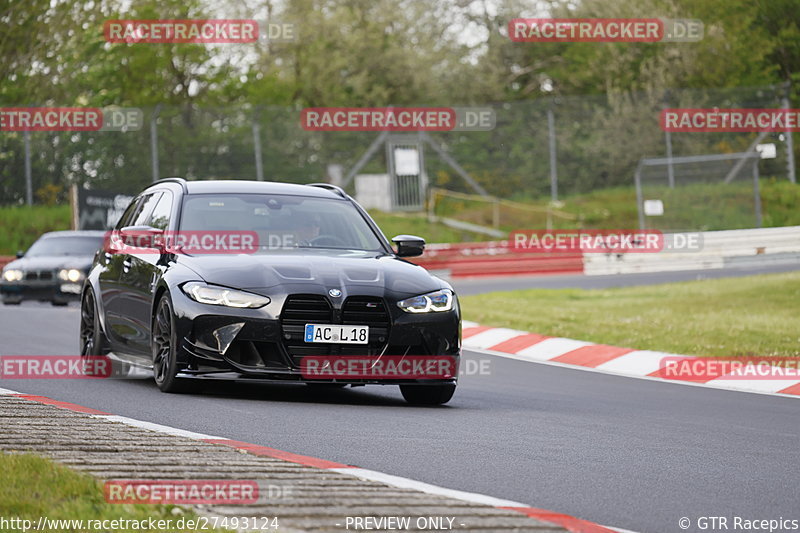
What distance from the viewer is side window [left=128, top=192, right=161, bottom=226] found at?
11.4 m

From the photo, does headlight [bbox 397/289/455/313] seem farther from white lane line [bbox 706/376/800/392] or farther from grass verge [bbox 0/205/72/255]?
grass verge [bbox 0/205/72/255]

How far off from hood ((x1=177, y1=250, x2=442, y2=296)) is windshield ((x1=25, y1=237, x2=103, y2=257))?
14737 mm

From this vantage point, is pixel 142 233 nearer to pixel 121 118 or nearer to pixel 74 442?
pixel 74 442

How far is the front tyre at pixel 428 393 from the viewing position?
390 inches

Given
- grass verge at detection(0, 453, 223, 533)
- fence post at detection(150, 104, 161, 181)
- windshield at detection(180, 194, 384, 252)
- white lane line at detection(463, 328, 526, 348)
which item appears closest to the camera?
grass verge at detection(0, 453, 223, 533)

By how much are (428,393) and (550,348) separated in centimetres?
577

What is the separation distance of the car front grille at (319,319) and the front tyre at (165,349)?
77cm

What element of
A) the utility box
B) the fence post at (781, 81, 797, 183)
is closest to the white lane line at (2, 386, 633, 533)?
the fence post at (781, 81, 797, 183)

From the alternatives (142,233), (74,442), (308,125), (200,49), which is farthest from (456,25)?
(74,442)

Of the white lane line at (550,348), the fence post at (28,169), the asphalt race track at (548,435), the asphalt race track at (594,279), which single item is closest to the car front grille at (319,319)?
the asphalt race track at (548,435)

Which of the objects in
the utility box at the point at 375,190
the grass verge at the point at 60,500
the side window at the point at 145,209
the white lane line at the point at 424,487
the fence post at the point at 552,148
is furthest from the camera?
the utility box at the point at 375,190

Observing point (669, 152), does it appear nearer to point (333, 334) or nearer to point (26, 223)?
point (26, 223)

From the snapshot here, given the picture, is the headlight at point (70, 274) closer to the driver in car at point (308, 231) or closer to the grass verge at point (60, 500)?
the driver in car at point (308, 231)

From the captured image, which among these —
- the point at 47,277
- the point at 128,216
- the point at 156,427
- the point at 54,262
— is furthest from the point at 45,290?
the point at 156,427
